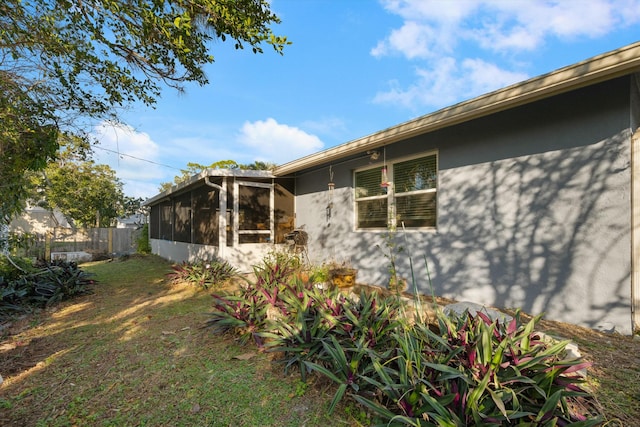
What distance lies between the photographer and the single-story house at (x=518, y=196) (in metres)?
3.20

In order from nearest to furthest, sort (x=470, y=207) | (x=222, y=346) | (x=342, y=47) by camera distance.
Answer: (x=222, y=346) → (x=470, y=207) → (x=342, y=47)

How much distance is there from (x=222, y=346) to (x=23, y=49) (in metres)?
4.53

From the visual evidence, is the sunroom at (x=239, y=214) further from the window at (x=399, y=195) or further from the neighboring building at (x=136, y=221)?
the neighboring building at (x=136, y=221)

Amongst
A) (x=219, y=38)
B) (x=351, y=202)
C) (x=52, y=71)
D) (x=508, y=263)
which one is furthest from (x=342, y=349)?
(x=52, y=71)

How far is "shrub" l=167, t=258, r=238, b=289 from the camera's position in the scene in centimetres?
626

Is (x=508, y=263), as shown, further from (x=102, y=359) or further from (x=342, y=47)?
(x=342, y=47)

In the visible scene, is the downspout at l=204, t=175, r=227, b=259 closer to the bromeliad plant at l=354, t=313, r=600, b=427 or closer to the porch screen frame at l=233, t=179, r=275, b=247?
the porch screen frame at l=233, t=179, r=275, b=247

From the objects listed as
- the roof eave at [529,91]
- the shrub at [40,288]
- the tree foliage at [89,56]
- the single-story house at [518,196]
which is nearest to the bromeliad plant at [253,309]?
the single-story house at [518,196]

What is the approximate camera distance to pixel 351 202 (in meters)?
6.64

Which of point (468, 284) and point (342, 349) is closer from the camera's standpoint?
point (342, 349)

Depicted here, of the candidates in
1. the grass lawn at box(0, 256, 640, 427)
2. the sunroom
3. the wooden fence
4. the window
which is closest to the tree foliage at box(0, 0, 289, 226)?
the grass lawn at box(0, 256, 640, 427)

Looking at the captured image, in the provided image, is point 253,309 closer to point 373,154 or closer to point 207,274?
point 207,274

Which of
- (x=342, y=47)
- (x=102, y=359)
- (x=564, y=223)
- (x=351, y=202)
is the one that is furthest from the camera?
(x=342, y=47)

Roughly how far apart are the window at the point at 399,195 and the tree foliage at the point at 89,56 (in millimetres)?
3135
